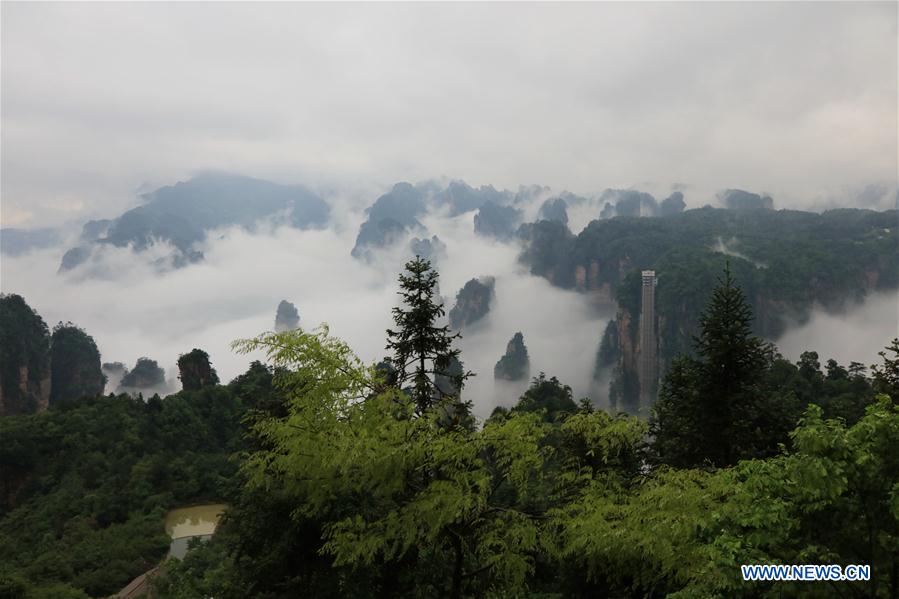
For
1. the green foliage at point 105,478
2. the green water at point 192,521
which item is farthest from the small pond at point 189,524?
the green foliage at point 105,478

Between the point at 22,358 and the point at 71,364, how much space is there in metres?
8.11

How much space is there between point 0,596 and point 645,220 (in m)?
147

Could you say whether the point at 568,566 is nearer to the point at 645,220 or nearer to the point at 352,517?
the point at 352,517

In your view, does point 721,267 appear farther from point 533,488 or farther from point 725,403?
point 533,488

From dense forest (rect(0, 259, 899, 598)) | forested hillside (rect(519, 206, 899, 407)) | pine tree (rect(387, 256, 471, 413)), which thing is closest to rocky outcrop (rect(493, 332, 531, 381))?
forested hillside (rect(519, 206, 899, 407))

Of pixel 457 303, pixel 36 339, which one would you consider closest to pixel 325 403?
pixel 36 339

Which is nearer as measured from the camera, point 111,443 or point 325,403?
point 325,403

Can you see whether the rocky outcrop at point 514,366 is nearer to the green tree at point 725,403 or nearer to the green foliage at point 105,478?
the green foliage at point 105,478

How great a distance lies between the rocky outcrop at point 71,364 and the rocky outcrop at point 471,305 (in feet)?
271

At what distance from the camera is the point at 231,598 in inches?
454

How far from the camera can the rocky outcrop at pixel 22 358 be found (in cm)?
5919

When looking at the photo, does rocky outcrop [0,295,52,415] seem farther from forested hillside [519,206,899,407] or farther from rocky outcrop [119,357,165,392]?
forested hillside [519,206,899,407]

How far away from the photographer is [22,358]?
60.8m

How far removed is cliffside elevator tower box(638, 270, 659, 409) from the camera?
93.8 metres
